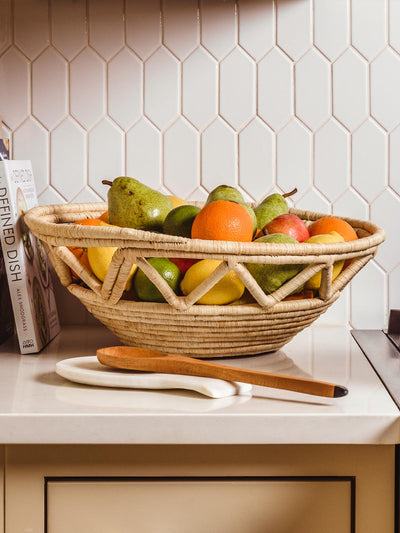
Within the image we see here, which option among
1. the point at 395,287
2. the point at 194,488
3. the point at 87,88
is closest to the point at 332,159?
the point at 395,287

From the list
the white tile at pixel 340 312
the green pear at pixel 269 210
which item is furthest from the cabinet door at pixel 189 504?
the white tile at pixel 340 312

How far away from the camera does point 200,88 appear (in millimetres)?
1188

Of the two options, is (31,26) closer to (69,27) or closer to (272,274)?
(69,27)

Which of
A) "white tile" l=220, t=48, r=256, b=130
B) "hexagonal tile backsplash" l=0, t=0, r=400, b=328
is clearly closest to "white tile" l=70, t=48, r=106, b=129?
"hexagonal tile backsplash" l=0, t=0, r=400, b=328

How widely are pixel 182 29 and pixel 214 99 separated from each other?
14 centimetres

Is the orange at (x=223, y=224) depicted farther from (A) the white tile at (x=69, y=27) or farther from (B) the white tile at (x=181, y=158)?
(A) the white tile at (x=69, y=27)

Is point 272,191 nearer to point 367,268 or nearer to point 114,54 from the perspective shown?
point 367,268

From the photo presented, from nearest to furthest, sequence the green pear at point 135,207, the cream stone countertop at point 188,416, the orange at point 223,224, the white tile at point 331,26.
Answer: the cream stone countertop at point 188,416
the orange at point 223,224
the green pear at point 135,207
the white tile at point 331,26

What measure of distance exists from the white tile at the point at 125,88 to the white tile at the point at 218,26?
0.45 feet

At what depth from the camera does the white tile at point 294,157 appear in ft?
3.91

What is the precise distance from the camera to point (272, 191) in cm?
120

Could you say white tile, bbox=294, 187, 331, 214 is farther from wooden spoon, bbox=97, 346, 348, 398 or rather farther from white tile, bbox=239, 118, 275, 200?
wooden spoon, bbox=97, 346, 348, 398

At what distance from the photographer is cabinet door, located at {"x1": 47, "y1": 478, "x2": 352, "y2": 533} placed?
0.69 meters

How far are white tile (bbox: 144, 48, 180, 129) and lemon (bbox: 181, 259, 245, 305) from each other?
0.47m
